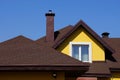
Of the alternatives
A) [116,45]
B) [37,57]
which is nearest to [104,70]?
[116,45]

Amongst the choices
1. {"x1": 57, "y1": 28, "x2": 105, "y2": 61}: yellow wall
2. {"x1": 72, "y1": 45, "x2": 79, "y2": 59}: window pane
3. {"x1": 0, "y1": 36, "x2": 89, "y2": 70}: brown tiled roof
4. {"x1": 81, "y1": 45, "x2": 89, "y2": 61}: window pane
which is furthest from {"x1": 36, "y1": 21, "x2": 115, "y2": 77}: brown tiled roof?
{"x1": 0, "y1": 36, "x2": 89, "y2": 70}: brown tiled roof

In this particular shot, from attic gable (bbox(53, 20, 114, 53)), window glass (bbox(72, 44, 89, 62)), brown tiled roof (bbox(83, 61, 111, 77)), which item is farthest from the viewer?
window glass (bbox(72, 44, 89, 62))

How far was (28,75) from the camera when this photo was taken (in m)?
17.0

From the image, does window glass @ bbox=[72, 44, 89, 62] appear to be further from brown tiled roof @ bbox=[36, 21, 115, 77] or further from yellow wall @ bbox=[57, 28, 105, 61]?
brown tiled roof @ bbox=[36, 21, 115, 77]

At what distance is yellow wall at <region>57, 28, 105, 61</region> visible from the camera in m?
26.8

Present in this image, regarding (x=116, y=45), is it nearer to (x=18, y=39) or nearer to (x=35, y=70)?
(x=18, y=39)

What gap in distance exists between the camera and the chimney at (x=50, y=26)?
94.0 feet

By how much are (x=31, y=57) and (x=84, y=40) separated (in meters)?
10.1

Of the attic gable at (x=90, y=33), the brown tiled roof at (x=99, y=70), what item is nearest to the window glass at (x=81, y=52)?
the brown tiled roof at (x=99, y=70)

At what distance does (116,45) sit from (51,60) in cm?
1406

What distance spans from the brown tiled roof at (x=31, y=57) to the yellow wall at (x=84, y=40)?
7.02m

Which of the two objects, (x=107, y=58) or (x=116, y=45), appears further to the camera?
(x=116, y=45)

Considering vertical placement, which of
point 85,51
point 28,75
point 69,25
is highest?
point 69,25

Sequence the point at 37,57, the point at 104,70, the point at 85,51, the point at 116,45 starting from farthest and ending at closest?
the point at 116,45 → the point at 85,51 → the point at 104,70 → the point at 37,57
